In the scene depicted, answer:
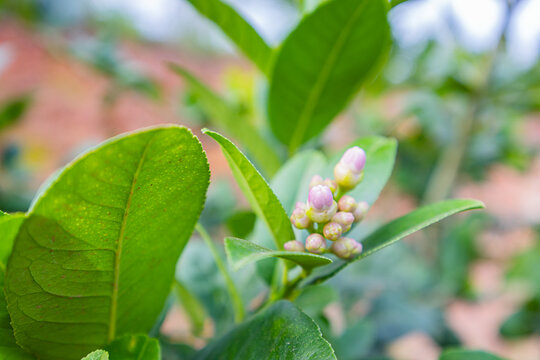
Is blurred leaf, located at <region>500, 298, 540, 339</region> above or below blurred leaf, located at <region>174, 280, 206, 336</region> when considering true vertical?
below

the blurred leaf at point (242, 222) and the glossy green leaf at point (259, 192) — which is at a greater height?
the glossy green leaf at point (259, 192)

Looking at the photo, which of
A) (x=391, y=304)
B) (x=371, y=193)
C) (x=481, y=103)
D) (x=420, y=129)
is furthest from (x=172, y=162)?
(x=420, y=129)

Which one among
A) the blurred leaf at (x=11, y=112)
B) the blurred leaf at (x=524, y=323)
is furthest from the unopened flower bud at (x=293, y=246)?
the blurred leaf at (x=524, y=323)

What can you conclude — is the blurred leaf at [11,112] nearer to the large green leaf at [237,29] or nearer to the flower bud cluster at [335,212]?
the large green leaf at [237,29]

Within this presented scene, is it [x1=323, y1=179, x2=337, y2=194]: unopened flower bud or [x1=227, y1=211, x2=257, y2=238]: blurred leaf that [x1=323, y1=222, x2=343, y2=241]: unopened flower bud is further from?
[x1=227, y1=211, x2=257, y2=238]: blurred leaf

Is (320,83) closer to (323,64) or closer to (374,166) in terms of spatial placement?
(323,64)

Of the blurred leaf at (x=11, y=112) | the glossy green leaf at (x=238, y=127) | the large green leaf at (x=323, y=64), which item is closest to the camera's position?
the large green leaf at (x=323, y=64)

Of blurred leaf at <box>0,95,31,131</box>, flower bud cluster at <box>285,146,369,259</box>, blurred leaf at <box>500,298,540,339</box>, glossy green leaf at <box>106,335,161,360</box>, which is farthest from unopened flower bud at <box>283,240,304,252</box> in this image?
blurred leaf at <box>500,298,540,339</box>
